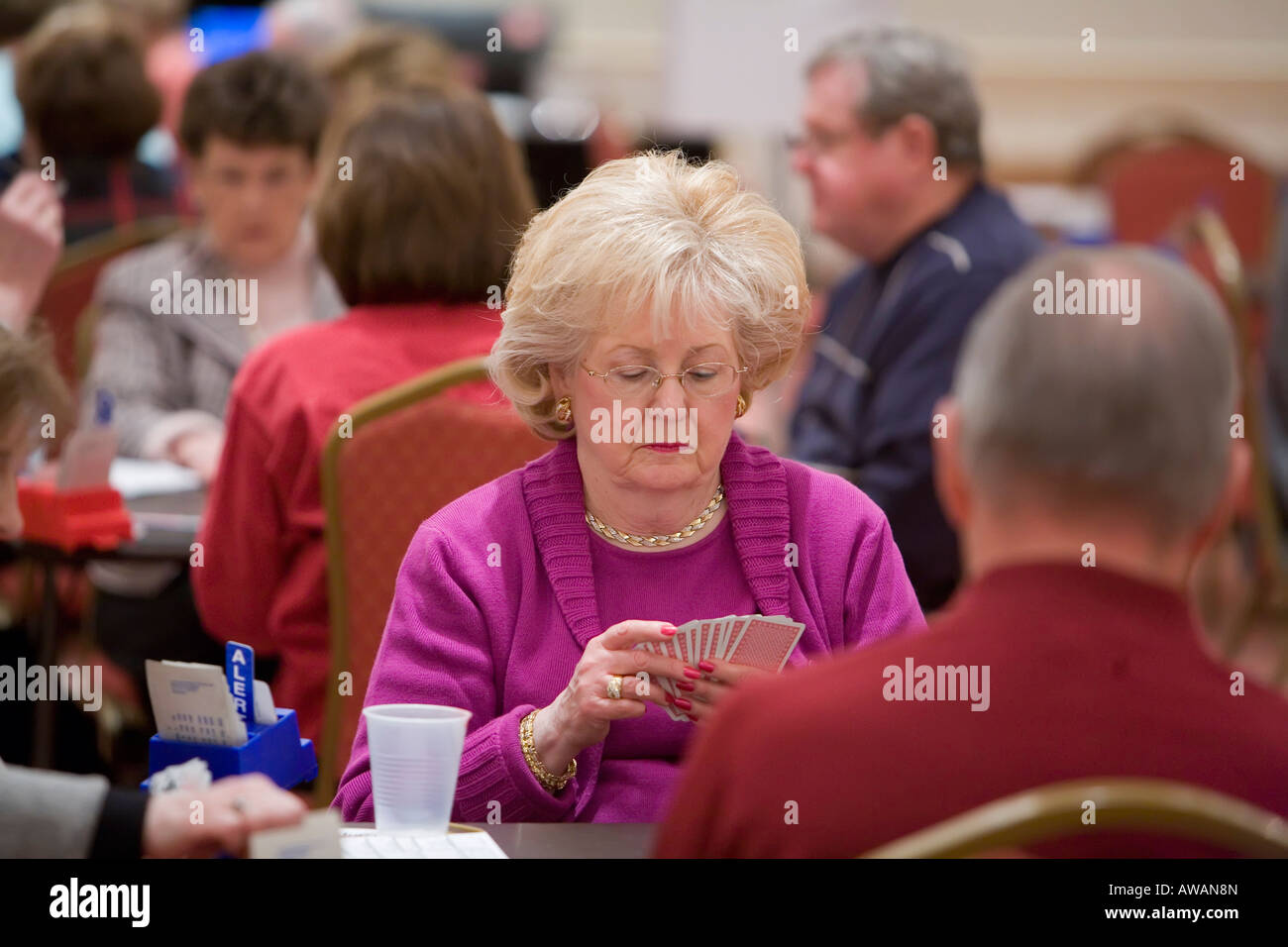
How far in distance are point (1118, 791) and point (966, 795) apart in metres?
0.16

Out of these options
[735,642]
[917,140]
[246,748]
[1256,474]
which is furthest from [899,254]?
[246,748]

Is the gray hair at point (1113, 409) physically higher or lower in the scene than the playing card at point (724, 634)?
higher

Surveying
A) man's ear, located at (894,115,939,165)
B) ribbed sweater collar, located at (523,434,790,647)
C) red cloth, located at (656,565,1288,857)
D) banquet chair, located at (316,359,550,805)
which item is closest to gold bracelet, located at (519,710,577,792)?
ribbed sweater collar, located at (523,434,790,647)

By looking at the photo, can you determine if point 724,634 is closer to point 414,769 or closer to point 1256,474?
point 414,769

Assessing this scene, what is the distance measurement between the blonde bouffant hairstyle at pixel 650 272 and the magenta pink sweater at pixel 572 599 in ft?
0.40

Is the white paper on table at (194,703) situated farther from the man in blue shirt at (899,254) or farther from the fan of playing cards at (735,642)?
the man in blue shirt at (899,254)

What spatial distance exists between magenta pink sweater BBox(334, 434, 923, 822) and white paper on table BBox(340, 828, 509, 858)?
22 cm

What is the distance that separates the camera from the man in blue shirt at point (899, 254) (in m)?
3.36

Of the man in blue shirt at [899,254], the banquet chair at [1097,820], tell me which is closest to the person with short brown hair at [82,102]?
the man in blue shirt at [899,254]

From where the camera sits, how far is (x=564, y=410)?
1.98m

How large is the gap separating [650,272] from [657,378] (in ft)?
0.39

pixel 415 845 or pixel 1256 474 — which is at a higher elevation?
pixel 415 845

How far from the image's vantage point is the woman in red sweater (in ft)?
8.49
